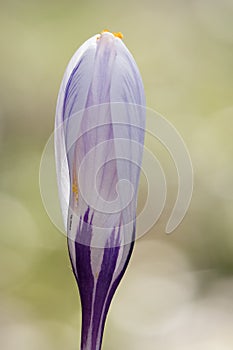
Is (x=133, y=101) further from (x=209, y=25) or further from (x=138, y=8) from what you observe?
(x=138, y=8)

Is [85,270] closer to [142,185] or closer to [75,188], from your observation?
[75,188]

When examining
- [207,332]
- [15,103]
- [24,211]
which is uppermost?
[15,103]

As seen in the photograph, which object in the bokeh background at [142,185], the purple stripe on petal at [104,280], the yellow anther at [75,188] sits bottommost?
the purple stripe on petal at [104,280]

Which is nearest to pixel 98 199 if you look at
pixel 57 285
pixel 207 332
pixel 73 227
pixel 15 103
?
pixel 73 227

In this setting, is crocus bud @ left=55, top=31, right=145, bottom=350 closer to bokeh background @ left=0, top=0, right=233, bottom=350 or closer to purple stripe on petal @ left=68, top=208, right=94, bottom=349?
purple stripe on petal @ left=68, top=208, right=94, bottom=349

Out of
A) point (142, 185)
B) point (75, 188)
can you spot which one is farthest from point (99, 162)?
point (142, 185)

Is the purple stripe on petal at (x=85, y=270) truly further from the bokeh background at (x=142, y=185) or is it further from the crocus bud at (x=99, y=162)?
the bokeh background at (x=142, y=185)

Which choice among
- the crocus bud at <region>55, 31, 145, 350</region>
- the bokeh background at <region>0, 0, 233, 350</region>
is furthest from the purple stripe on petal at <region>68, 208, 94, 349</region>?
the bokeh background at <region>0, 0, 233, 350</region>

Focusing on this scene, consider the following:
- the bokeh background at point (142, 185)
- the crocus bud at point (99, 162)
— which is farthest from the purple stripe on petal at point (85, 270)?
the bokeh background at point (142, 185)
